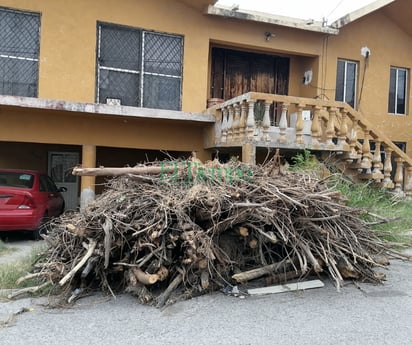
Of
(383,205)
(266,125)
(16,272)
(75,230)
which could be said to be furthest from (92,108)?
(383,205)

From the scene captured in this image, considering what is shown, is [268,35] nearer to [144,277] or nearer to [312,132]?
[312,132]

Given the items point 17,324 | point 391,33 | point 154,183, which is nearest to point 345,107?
point 154,183

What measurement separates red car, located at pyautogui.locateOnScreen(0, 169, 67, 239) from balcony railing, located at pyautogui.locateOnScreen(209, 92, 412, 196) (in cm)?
424

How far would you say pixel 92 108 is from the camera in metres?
8.76

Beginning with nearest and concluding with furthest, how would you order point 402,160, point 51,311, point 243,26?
1. point 51,311
2. point 402,160
3. point 243,26

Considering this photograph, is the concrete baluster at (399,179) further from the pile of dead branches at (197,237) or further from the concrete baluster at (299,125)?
the pile of dead branches at (197,237)

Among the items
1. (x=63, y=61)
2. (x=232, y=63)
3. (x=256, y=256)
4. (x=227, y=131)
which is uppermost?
(x=232, y=63)

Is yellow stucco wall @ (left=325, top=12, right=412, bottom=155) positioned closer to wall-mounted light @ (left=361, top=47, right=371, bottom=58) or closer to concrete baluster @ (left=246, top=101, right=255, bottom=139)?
wall-mounted light @ (left=361, top=47, right=371, bottom=58)

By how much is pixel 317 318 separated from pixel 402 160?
22.4ft

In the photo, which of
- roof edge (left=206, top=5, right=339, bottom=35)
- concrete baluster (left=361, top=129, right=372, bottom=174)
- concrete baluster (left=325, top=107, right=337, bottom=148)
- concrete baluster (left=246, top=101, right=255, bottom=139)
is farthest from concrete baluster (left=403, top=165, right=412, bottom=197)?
roof edge (left=206, top=5, right=339, bottom=35)

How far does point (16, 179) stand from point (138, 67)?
4.14 meters

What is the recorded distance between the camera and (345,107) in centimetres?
872

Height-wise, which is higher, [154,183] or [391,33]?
[391,33]

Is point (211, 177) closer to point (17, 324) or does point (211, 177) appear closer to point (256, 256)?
point (256, 256)
